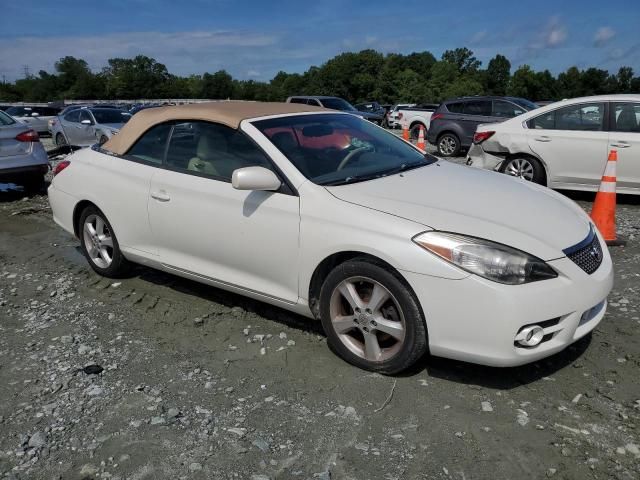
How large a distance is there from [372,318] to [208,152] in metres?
1.81

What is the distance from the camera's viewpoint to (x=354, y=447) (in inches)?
106

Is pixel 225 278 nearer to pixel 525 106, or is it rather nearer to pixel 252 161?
pixel 252 161

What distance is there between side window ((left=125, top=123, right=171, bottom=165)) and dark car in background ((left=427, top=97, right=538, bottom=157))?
1075 centimetres

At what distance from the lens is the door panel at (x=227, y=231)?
11.6 ft

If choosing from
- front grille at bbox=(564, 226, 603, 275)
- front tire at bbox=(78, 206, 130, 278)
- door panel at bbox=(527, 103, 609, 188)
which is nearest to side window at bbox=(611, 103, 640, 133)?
door panel at bbox=(527, 103, 609, 188)

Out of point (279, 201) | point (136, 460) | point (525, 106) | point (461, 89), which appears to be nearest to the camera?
point (136, 460)

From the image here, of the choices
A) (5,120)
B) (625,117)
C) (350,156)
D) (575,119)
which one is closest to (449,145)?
(575,119)

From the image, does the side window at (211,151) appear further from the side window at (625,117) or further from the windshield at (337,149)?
the side window at (625,117)

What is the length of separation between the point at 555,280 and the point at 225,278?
2162 millimetres

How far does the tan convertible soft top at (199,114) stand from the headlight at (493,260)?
185 centimetres

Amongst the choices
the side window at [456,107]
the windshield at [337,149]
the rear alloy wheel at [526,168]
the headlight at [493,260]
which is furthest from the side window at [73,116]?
the headlight at [493,260]

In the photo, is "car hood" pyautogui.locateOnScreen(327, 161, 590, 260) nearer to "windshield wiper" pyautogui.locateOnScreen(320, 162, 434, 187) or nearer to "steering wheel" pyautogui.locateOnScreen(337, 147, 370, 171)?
"windshield wiper" pyautogui.locateOnScreen(320, 162, 434, 187)

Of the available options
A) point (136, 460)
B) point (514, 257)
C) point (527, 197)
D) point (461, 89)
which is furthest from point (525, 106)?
point (461, 89)

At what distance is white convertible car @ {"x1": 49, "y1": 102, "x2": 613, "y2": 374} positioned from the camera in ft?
9.54
